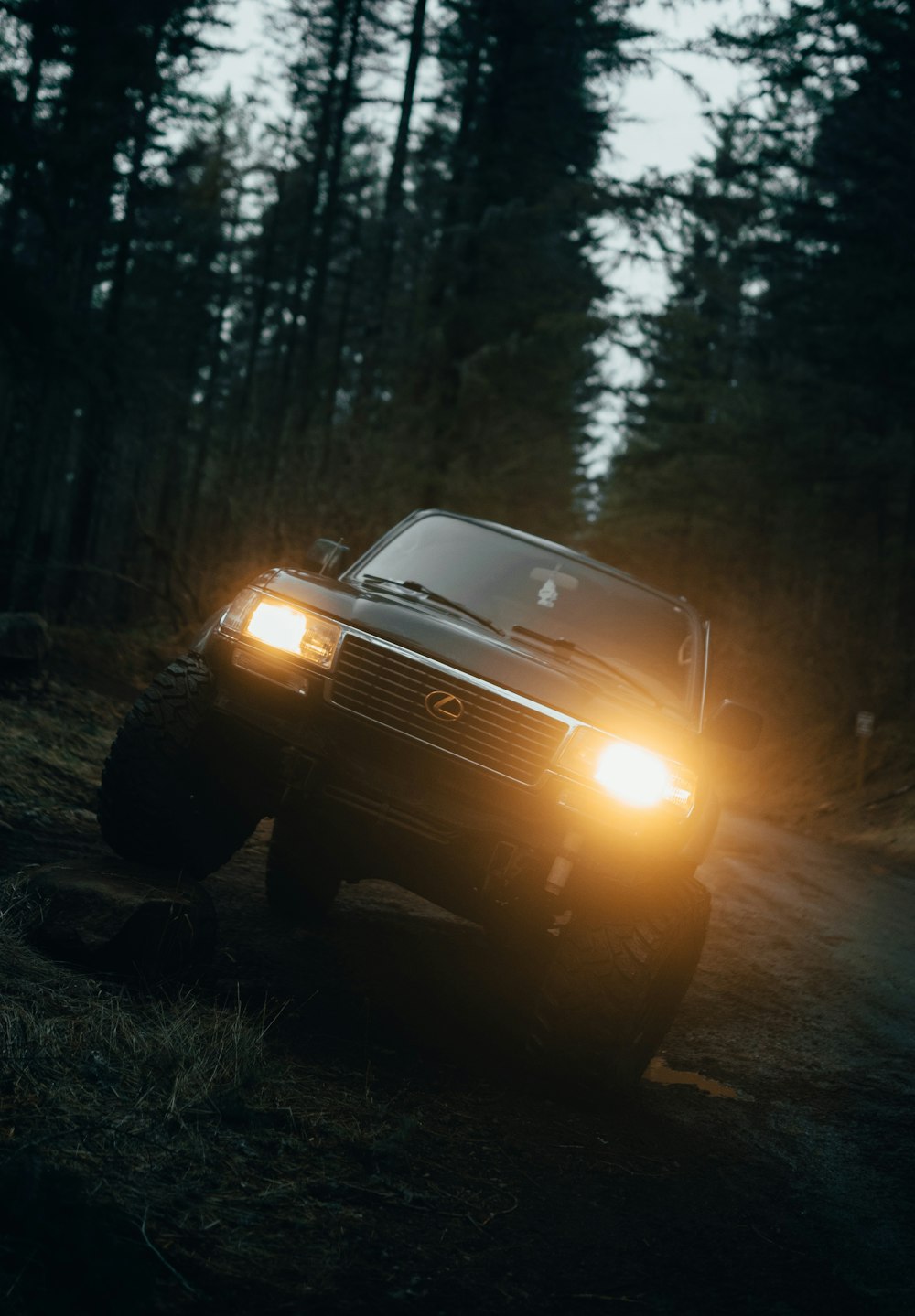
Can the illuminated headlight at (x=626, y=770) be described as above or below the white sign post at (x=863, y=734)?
above

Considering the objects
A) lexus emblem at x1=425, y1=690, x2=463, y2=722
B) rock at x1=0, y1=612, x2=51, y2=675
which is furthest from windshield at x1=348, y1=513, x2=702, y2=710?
rock at x1=0, y1=612, x2=51, y2=675

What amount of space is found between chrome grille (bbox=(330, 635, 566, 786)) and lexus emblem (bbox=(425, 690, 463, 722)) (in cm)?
1

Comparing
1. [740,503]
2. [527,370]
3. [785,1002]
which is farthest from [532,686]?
[740,503]

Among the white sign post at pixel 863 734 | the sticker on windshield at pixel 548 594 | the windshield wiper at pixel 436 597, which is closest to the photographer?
the windshield wiper at pixel 436 597

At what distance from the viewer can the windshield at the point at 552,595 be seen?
6195mm

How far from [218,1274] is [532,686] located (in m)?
2.45

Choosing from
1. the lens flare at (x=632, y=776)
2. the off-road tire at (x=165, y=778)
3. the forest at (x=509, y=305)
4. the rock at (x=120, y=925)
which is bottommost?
the rock at (x=120, y=925)

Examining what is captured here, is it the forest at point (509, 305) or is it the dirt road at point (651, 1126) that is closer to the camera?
the dirt road at point (651, 1126)

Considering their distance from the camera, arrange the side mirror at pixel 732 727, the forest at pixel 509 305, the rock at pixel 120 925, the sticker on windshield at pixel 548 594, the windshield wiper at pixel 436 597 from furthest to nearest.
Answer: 1. the forest at pixel 509 305
2. the sticker on windshield at pixel 548 594
3. the side mirror at pixel 732 727
4. the windshield wiper at pixel 436 597
5. the rock at pixel 120 925

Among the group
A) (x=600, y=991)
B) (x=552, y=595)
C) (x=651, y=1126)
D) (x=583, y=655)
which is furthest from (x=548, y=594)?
(x=651, y=1126)

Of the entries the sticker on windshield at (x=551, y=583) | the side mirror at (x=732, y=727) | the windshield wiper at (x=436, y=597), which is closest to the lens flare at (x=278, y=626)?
the windshield wiper at (x=436, y=597)

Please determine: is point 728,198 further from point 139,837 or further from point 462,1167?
point 462,1167

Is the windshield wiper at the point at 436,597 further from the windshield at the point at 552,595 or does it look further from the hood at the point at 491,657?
the hood at the point at 491,657

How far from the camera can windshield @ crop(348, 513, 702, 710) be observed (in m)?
6.20
